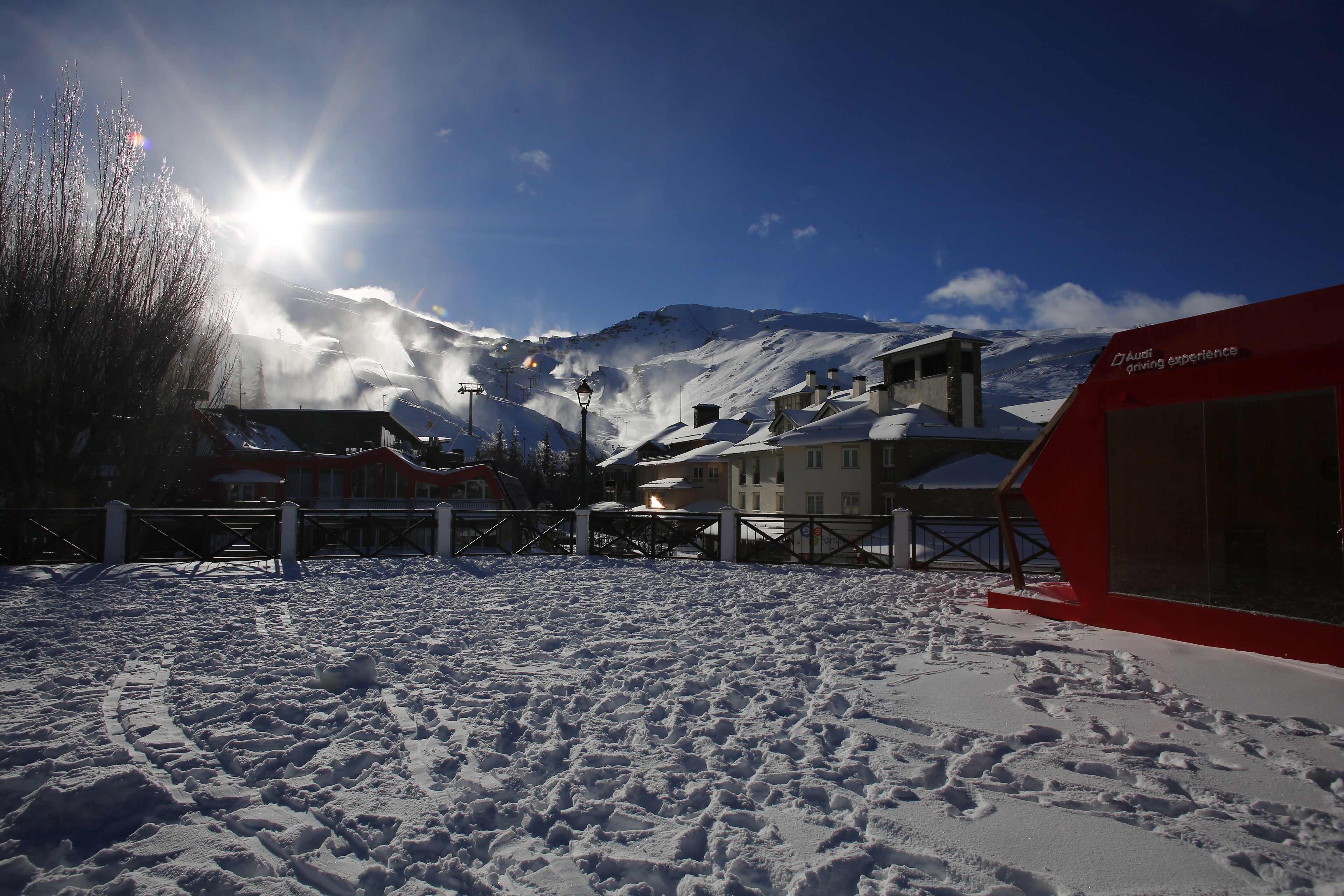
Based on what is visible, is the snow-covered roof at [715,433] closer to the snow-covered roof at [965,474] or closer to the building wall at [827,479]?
the building wall at [827,479]

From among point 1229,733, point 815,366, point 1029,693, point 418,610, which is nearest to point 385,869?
point 1029,693

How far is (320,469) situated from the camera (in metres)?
30.1

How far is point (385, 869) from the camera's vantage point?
8.90 feet

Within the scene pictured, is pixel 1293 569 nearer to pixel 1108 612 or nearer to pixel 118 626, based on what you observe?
pixel 1108 612

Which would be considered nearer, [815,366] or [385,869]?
[385,869]

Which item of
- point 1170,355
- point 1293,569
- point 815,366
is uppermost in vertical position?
point 815,366

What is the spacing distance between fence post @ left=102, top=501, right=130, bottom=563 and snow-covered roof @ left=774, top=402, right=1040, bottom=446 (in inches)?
963

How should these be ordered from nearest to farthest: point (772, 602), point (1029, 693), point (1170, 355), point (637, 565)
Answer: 1. point (1029, 693)
2. point (1170, 355)
3. point (772, 602)
4. point (637, 565)

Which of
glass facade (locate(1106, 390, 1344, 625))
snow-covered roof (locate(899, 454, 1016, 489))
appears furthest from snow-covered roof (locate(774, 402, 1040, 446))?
glass facade (locate(1106, 390, 1344, 625))

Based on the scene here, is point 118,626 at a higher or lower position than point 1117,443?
lower

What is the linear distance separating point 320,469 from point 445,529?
65.0 feet

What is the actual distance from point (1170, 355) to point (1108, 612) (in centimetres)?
294

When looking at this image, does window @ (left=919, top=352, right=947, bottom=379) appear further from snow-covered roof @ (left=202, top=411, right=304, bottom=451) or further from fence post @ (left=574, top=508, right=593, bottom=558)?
snow-covered roof @ (left=202, top=411, right=304, bottom=451)

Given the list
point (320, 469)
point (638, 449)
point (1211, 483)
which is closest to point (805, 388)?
point (638, 449)
